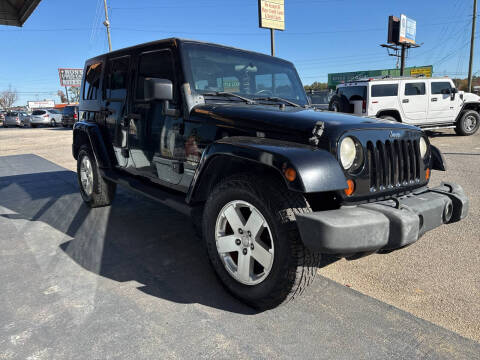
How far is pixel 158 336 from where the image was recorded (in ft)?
7.20

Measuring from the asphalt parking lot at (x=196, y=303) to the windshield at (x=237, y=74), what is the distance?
1566 millimetres

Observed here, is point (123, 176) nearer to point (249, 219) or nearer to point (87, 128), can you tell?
point (87, 128)

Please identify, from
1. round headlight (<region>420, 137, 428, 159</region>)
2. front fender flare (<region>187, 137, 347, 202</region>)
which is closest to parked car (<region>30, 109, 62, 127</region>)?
front fender flare (<region>187, 137, 347, 202</region>)

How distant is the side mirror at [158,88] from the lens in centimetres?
290

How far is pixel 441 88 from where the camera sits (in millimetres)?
12055

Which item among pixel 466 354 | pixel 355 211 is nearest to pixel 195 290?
pixel 355 211

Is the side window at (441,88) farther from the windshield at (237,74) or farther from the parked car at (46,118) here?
the parked car at (46,118)

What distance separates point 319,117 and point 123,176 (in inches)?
100

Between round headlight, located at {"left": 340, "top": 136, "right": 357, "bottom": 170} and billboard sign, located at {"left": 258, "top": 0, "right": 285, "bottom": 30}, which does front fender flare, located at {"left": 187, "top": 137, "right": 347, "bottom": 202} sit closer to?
round headlight, located at {"left": 340, "top": 136, "right": 357, "bottom": 170}

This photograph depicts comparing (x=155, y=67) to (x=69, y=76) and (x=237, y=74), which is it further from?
(x=69, y=76)

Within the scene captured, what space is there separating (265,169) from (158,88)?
1.16m

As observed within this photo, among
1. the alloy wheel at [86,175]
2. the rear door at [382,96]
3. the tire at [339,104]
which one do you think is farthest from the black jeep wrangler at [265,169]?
the rear door at [382,96]

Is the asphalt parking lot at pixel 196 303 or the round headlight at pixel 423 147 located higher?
the round headlight at pixel 423 147

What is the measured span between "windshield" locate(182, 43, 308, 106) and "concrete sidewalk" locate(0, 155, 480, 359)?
1565mm
